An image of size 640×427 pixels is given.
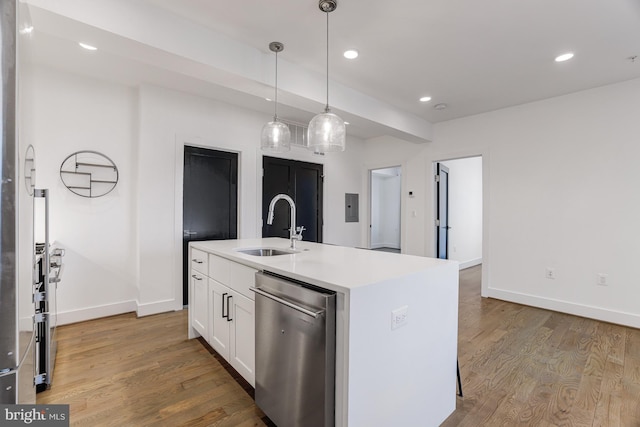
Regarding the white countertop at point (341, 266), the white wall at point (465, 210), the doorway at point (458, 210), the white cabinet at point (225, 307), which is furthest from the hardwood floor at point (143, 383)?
the white wall at point (465, 210)

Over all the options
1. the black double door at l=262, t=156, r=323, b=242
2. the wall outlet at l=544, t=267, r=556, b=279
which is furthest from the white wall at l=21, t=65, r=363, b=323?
the wall outlet at l=544, t=267, r=556, b=279

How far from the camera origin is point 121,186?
348cm

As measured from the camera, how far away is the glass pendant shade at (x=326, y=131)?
216 cm

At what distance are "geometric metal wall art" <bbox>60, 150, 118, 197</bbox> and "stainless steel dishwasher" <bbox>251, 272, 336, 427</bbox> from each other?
275cm

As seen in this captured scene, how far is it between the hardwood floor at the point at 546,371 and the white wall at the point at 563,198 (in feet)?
1.35

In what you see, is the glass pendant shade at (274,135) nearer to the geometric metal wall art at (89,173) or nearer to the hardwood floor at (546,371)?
the geometric metal wall art at (89,173)

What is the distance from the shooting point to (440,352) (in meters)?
1.68

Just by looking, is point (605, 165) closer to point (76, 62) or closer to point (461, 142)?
point (461, 142)

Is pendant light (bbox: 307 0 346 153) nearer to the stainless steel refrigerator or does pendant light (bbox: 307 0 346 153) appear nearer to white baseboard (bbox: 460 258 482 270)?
the stainless steel refrigerator

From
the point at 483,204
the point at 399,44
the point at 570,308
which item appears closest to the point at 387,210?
the point at 483,204

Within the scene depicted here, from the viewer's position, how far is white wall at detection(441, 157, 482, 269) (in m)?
6.11

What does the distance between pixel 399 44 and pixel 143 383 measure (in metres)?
3.39

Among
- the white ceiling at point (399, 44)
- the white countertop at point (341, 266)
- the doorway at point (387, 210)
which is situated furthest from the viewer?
the doorway at point (387, 210)

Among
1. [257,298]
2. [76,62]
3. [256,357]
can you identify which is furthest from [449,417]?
[76,62]
